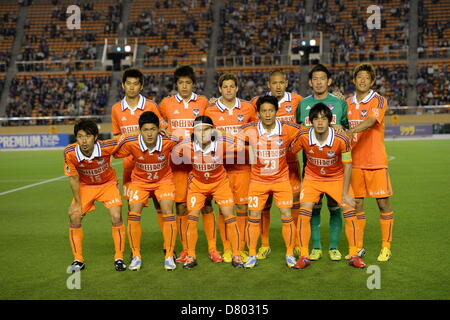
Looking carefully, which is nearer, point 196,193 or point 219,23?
point 196,193

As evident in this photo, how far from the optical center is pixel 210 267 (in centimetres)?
602

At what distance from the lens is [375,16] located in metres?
34.8

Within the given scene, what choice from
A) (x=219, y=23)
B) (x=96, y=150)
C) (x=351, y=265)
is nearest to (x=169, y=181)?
(x=96, y=150)

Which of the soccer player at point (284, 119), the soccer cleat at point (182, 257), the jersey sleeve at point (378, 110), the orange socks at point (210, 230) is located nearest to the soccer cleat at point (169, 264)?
the soccer cleat at point (182, 257)

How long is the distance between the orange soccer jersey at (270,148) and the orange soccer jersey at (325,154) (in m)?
0.14

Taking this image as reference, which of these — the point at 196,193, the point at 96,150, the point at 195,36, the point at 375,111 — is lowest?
the point at 196,193

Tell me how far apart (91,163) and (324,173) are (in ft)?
8.78

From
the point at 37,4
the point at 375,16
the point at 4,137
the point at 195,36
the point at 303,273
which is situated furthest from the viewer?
the point at 37,4

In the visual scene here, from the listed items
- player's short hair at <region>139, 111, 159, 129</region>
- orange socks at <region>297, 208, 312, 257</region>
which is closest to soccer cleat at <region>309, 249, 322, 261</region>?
orange socks at <region>297, 208, 312, 257</region>

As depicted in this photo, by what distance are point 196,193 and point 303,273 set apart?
1522mm

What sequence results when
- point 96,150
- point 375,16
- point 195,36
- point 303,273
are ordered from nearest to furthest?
point 303,273 < point 96,150 < point 375,16 < point 195,36

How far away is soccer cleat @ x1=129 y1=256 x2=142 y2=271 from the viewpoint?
5.98 metres

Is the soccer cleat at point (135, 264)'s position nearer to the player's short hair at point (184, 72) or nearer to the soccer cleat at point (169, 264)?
the soccer cleat at point (169, 264)

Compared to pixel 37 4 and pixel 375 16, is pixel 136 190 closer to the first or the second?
pixel 375 16
